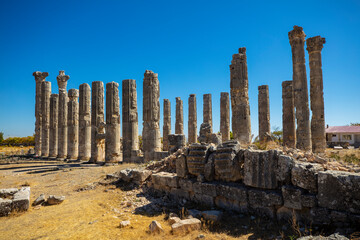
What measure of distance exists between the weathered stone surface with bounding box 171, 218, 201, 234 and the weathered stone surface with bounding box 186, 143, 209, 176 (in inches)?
70.3

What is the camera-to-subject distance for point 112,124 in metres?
17.0

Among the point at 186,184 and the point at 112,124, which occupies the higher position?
the point at 112,124

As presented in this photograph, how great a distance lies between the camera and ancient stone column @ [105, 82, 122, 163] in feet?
54.8

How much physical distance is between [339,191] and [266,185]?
1.38m

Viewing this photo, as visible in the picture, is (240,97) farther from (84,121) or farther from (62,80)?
(62,80)

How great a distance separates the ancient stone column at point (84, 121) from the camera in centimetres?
1977

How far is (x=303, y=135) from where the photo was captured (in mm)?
15031

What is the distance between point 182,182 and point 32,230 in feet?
13.0

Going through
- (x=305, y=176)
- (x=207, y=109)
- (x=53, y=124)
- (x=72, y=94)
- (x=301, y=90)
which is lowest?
(x=305, y=176)

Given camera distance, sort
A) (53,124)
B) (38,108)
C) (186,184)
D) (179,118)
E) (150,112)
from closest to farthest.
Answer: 1. (186,184)
2. (150,112)
3. (53,124)
4. (38,108)
5. (179,118)

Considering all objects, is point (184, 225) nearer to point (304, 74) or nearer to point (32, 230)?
point (32, 230)

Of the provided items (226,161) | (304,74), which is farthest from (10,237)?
(304,74)

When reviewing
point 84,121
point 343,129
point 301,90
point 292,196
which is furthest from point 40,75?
point 343,129

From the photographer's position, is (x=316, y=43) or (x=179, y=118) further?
(x=179, y=118)
